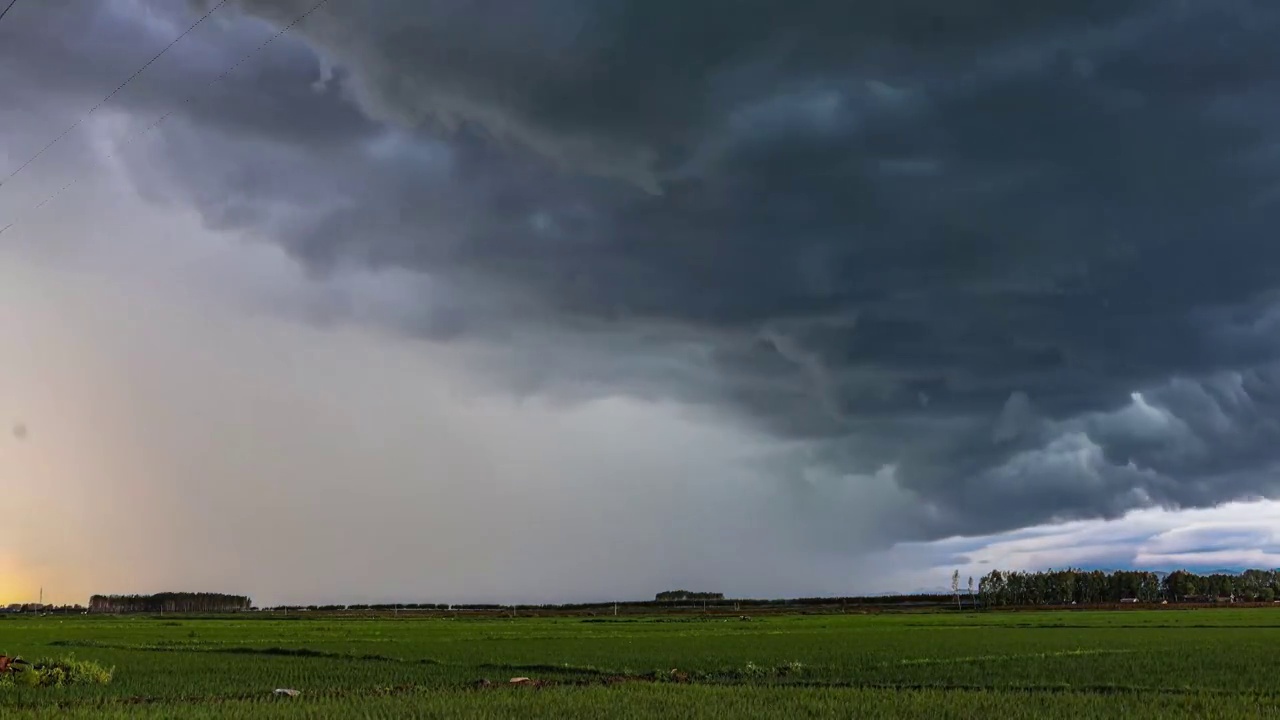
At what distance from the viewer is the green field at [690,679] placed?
23.9 metres

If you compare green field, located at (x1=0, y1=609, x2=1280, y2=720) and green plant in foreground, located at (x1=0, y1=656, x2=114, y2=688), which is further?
green plant in foreground, located at (x1=0, y1=656, x2=114, y2=688)

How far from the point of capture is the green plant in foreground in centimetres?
3064

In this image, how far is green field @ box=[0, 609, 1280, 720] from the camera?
78.3ft

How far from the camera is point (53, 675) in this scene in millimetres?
30844

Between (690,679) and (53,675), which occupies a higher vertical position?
(53,675)

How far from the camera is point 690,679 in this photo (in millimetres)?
33781

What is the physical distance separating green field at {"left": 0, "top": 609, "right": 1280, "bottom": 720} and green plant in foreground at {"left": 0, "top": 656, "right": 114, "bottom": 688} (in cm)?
85

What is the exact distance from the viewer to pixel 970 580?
191750 mm

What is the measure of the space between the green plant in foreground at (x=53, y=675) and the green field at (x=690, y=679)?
0.85m

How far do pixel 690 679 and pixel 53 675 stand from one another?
70.0 feet

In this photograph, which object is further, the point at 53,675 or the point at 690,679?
the point at 690,679

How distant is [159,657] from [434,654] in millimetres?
13102

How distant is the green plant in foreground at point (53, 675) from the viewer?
101ft

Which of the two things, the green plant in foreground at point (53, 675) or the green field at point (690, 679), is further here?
the green plant in foreground at point (53, 675)
